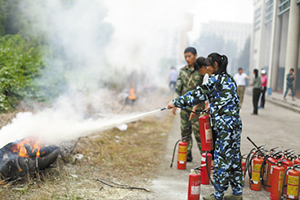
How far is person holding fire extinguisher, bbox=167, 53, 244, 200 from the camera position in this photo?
3.34 m

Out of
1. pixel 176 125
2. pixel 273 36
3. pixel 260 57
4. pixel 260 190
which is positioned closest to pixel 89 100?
pixel 176 125

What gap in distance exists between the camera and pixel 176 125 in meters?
9.39

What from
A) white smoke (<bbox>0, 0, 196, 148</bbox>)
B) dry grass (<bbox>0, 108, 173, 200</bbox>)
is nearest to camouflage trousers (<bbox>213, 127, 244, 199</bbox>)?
dry grass (<bbox>0, 108, 173, 200</bbox>)

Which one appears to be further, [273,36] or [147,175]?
[273,36]

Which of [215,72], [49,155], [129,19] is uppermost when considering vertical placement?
[129,19]

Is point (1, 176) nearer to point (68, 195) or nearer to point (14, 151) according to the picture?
point (14, 151)

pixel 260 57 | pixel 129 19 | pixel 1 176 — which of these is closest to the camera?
pixel 1 176

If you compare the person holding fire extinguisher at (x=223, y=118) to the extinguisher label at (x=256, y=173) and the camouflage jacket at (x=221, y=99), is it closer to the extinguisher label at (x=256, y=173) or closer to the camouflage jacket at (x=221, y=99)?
the camouflage jacket at (x=221, y=99)

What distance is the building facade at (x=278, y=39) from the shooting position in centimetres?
1945

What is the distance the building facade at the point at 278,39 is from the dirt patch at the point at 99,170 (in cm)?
1603

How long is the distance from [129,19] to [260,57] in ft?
65.6

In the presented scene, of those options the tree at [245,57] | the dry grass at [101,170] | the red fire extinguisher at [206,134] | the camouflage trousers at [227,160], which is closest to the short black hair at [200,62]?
the red fire extinguisher at [206,134]

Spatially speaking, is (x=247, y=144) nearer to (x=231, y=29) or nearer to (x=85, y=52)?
(x=85, y=52)

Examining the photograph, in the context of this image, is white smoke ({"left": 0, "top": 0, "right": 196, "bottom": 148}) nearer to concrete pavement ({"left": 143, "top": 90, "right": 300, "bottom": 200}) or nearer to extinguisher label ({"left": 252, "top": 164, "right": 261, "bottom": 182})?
concrete pavement ({"left": 143, "top": 90, "right": 300, "bottom": 200})
